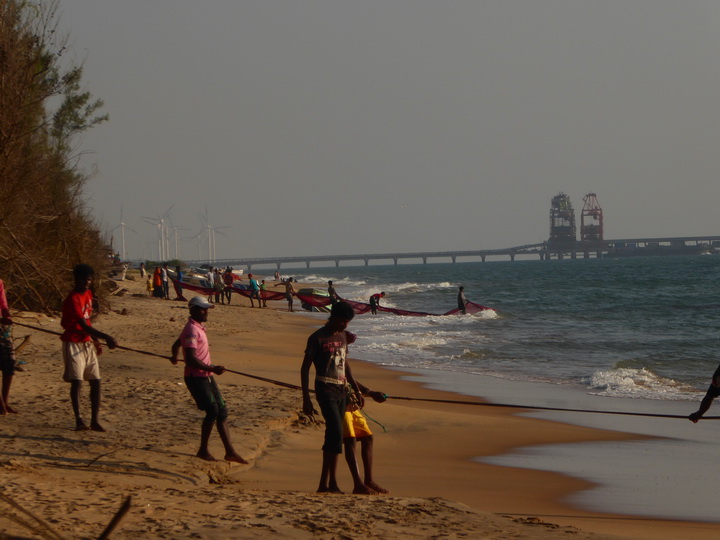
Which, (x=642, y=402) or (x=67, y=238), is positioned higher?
(x=67, y=238)

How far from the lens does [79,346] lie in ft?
23.2

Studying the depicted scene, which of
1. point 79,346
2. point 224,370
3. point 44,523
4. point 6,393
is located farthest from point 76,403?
point 44,523

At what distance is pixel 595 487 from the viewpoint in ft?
23.3

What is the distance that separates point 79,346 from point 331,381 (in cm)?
239

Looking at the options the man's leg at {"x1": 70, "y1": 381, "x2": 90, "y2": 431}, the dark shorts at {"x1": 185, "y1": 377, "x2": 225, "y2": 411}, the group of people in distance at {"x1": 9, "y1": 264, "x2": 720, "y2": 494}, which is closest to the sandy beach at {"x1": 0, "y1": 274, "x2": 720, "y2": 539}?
the man's leg at {"x1": 70, "y1": 381, "x2": 90, "y2": 431}

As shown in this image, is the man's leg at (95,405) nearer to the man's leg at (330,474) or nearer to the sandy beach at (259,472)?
the sandy beach at (259,472)

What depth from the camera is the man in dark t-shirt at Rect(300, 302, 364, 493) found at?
5863mm

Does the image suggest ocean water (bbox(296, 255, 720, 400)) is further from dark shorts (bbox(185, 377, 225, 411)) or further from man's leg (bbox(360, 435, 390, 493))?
dark shorts (bbox(185, 377, 225, 411))

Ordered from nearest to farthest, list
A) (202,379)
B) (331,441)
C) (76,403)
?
(331,441)
(202,379)
(76,403)

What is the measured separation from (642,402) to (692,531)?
6687 mm

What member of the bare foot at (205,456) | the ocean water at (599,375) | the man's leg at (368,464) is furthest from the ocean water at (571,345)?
the bare foot at (205,456)

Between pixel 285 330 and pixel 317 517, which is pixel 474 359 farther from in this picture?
pixel 317 517

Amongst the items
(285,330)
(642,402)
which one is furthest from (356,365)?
(285,330)

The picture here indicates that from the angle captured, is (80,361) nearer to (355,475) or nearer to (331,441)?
(331,441)
